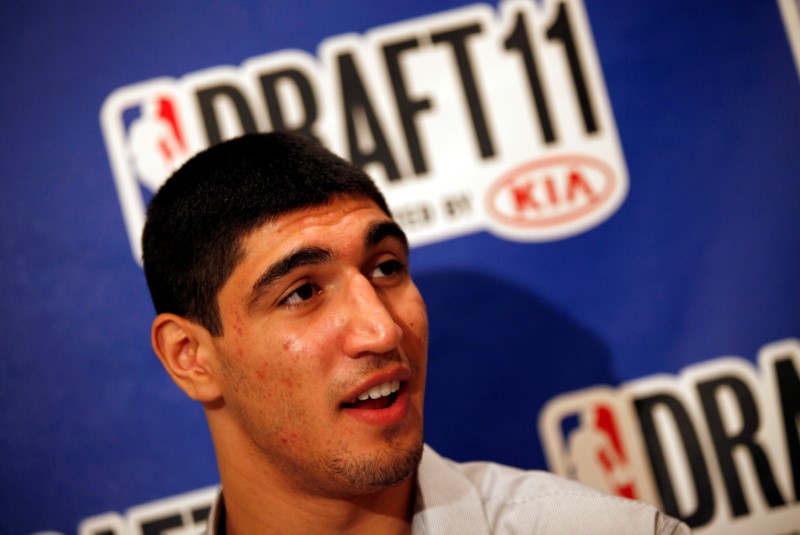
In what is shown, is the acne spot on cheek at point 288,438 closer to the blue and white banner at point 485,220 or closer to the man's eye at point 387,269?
the man's eye at point 387,269

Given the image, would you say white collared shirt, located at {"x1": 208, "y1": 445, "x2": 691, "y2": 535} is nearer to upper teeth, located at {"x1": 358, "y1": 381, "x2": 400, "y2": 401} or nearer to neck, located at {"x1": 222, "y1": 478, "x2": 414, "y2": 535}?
neck, located at {"x1": 222, "y1": 478, "x2": 414, "y2": 535}

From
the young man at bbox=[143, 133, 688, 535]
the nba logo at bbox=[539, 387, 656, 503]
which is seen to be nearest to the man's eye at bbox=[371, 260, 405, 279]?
the young man at bbox=[143, 133, 688, 535]

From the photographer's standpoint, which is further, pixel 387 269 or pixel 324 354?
pixel 387 269

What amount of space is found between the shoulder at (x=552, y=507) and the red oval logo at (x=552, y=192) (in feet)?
1.98

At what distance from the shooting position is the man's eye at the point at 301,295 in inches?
48.6

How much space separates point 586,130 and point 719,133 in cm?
31

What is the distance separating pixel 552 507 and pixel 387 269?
0.49 meters

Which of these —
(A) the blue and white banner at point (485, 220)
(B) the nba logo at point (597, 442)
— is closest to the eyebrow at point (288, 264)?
(A) the blue and white banner at point (485, 220)

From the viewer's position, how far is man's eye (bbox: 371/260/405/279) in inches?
51.6

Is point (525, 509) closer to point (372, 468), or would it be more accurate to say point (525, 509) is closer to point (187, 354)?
point (372, 468)

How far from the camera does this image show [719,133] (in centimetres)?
182

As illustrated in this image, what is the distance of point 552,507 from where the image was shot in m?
1.36

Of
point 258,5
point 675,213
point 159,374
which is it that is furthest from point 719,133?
point 159,374

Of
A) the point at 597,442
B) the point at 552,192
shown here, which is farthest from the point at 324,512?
the point at 552,192
